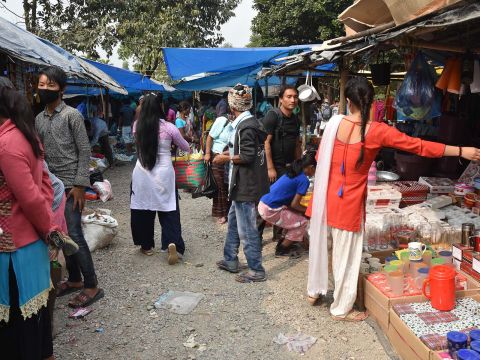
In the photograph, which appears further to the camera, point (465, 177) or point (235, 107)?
point (465, 177)

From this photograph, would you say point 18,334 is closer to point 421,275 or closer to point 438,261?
point 421,275

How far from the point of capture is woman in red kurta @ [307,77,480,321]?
3.22 meters

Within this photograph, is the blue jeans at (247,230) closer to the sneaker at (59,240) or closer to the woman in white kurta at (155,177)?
the woman in white kurta at (155,177)

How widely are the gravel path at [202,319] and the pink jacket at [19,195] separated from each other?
4.29 feet

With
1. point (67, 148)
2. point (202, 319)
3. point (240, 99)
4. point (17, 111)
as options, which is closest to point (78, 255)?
point (67, 148)

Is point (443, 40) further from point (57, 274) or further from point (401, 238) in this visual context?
point (57, 274)

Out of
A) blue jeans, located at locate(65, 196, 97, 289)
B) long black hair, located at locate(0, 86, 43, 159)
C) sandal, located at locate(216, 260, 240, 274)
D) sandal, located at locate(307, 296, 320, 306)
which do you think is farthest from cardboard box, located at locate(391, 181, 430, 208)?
long black hair, located at locate(0, 86, 43, 159)

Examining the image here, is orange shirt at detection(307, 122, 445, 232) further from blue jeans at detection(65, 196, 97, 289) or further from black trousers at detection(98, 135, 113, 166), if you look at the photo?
black trousers at detection(98, 135, 113, 166)

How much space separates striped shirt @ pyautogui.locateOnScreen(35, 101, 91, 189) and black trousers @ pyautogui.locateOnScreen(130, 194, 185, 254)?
4.25 ft

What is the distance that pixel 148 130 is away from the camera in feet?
14.7

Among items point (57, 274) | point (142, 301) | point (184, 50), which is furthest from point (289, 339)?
point (184, 50)

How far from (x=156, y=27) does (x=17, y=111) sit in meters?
18.7

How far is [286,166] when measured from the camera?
5.32 metres

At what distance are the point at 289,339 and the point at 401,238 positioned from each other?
1.65m
